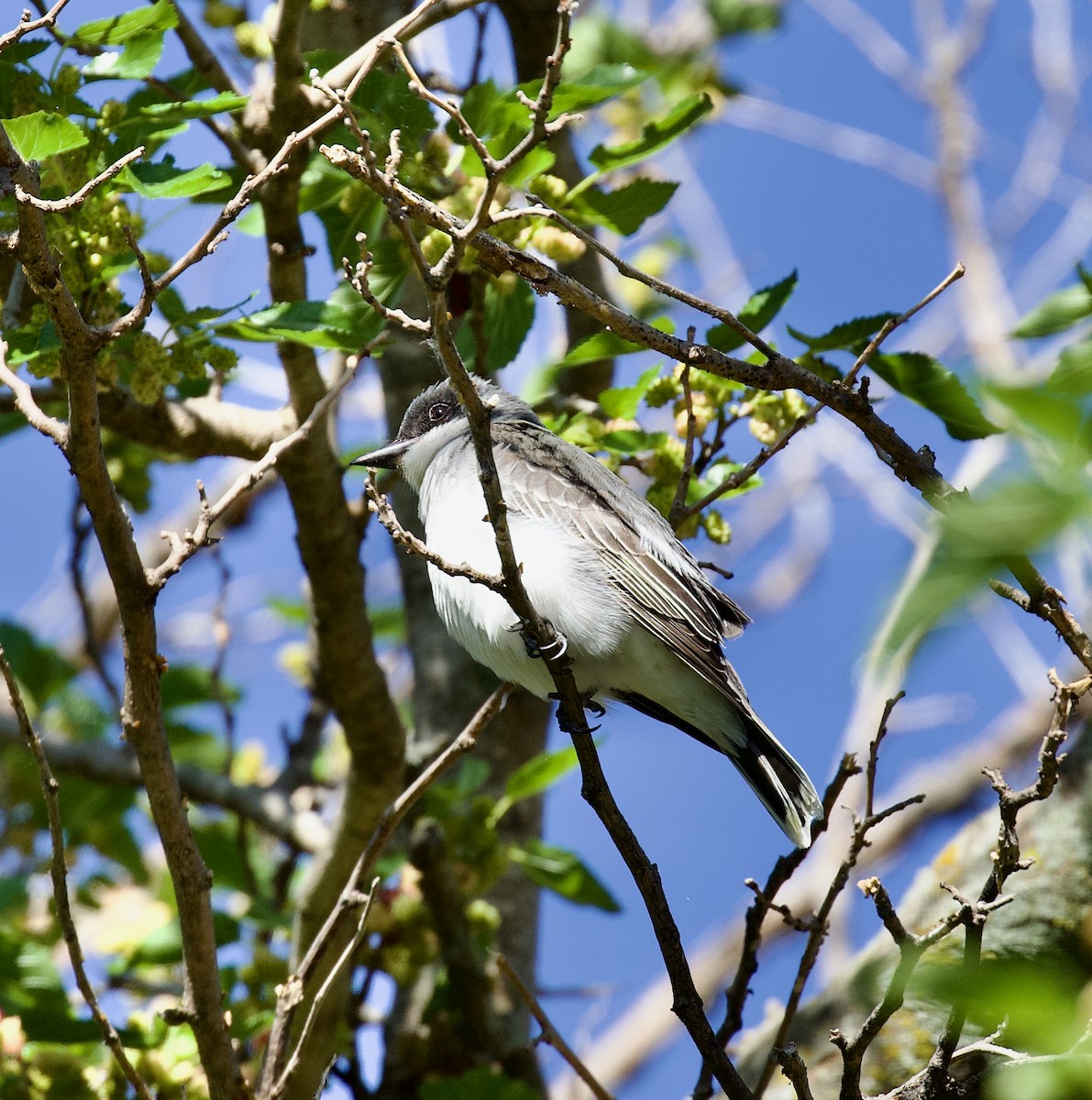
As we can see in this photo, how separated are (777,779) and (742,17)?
3457mm

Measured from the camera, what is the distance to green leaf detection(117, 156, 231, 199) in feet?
8.73

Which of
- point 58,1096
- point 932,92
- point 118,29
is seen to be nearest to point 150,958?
point 58,1096

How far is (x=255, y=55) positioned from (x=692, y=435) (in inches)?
84.6

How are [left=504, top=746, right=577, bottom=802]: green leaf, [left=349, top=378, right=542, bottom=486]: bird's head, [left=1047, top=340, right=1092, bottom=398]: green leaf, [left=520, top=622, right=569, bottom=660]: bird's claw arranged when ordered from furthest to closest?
[left=349, top=378, right=542, bottom=486]: bird's head, [left=504, top=746, right=577, bottom=802]: green leaf, [left=520, top=622, right=569, bottom=660]: bird's claw, [left=1047, top=340, right=1092, bottom=398]: green leaf

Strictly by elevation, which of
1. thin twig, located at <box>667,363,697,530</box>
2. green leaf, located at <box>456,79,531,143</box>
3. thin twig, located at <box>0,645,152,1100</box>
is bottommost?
thin twig, located at <box>0,645,152,1100</box>

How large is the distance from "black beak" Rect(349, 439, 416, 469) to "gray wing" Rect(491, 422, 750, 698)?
42 cm

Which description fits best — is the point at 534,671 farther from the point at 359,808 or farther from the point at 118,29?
the point at 118,29

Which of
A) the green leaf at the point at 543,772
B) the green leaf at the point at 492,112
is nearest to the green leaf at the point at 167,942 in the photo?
the green leaf at the point at 543,772

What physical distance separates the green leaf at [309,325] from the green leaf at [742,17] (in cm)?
307

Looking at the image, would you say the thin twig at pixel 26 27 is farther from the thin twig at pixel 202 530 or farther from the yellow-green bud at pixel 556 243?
the yellow-green bud at pixel 556 243

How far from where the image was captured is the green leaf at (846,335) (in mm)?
3125

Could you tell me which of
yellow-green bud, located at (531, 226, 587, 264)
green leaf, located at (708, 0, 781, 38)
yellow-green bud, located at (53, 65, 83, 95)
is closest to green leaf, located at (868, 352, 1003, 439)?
yellow-green bud, located at (531, 226, 587, 264)

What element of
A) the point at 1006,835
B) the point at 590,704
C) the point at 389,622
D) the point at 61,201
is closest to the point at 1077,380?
the point at 1006,835

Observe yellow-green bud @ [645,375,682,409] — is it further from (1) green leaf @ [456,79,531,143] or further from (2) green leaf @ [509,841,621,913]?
(2) green leaf @ [509,841,621,913]
